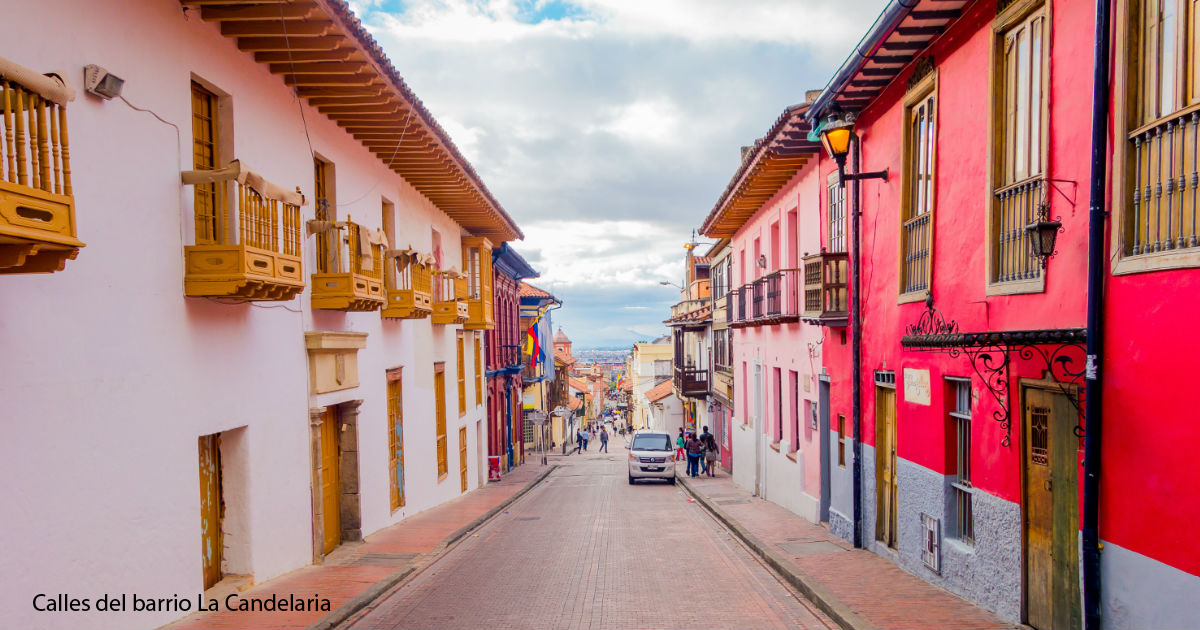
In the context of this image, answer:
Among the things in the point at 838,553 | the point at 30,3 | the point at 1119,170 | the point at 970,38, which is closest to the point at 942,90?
the point at 970,38

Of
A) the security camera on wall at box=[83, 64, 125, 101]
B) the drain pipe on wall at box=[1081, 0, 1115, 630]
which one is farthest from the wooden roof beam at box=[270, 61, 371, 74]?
the drain pipe on wall at box=[1081, 0, 1115, 630]

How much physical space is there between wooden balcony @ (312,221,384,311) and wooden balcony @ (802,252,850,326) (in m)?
6.73

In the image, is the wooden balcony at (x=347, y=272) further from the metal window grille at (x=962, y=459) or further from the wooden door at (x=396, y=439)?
the metal window grille at (x=962, y=459)

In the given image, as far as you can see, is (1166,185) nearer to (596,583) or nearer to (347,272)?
(596,583)

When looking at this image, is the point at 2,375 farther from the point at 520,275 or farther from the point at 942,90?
the point at 520,275

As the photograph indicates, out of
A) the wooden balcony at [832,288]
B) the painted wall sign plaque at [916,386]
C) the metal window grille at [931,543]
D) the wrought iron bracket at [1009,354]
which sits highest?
the wooden balcony at [832,288]

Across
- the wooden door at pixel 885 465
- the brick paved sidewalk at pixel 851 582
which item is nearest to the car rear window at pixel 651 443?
the brick paved sidewalk at pixel 851 582

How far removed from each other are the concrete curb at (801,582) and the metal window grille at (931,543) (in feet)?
4.13

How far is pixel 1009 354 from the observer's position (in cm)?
779

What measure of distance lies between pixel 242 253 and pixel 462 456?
1535 cm

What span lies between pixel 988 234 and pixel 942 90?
2.21 m

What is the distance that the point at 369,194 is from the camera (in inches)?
574

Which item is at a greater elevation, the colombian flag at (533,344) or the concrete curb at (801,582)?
the colombian flag at (533,344)

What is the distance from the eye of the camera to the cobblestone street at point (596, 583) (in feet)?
29.2
